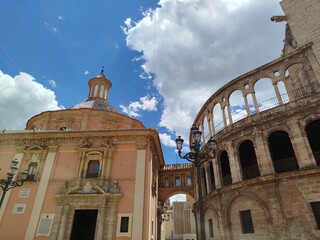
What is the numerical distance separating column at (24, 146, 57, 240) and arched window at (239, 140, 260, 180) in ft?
44.5

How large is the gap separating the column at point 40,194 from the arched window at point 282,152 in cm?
1511

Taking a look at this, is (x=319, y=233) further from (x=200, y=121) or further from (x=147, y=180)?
(x=200, y=121)

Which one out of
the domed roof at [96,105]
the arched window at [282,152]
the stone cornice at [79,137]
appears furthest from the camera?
the domed roof at [96,105]

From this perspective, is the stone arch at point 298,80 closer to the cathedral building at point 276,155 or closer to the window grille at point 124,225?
the cathedral building at point 276,155

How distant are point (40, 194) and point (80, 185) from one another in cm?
267

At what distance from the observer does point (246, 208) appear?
13555 millimetres

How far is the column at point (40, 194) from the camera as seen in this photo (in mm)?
13602

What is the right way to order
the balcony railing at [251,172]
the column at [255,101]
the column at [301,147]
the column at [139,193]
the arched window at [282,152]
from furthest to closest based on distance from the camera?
the column at [255,101]
the balcony railing at [251,172]
the arched window at [282,152]
the column at [139,193]
the column at [301,147]

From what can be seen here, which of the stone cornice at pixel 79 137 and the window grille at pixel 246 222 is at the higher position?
the stone cornice at pixel 79 137

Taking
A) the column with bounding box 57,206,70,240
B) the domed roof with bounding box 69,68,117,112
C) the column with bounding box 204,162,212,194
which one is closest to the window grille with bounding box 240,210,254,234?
the column with bounding box 204,162,212,194

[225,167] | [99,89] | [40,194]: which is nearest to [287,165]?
[225,167]

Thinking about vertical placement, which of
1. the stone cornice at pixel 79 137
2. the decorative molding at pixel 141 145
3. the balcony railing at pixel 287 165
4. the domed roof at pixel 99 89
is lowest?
the balcony railing at pixel 287 165

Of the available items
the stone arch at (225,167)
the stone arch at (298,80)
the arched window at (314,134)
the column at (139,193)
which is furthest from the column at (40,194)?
the stone arch at (298,80)

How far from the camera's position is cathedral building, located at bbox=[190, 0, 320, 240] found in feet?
38.6
